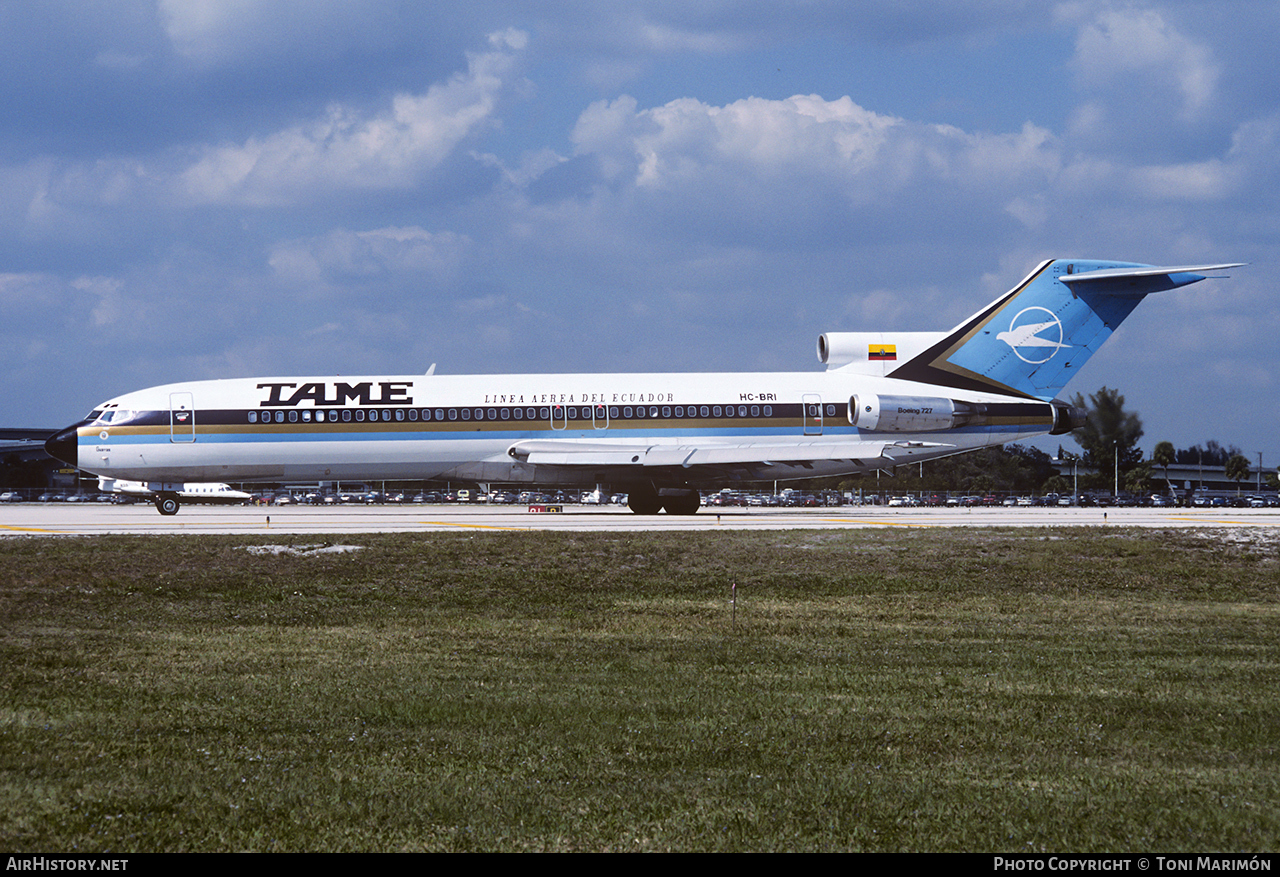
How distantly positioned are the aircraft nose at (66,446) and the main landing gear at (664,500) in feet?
63.6

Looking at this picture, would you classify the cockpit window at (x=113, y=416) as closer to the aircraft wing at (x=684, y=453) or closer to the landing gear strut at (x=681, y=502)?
the aircraft wing at (x=684, y=453)

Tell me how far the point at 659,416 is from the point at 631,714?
96.4 ft

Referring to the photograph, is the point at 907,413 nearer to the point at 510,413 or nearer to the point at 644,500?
the point at 644,500

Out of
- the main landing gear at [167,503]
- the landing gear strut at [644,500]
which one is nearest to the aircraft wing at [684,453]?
the landing gear strut at [644,500]

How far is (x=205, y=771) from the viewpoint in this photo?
764cm

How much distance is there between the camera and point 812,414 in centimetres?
3906

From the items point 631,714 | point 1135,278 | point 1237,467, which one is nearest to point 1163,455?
point 1237,467

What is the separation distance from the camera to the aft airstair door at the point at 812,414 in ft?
128

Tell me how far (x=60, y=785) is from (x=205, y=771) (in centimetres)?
88

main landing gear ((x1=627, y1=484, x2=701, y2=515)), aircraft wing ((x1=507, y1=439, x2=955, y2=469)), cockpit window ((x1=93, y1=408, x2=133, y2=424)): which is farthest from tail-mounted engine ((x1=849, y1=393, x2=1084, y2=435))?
cockpit window ((x1=93, y1=408, x2=133, y2=424))

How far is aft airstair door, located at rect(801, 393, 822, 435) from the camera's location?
39.1 meters

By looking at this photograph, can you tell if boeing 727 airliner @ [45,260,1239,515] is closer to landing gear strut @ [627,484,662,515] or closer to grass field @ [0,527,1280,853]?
landing gear strut @ [627,484,662,515]

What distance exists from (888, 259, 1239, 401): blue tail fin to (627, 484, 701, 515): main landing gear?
884cm

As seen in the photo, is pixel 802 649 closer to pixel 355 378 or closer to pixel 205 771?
pixel 205 771
